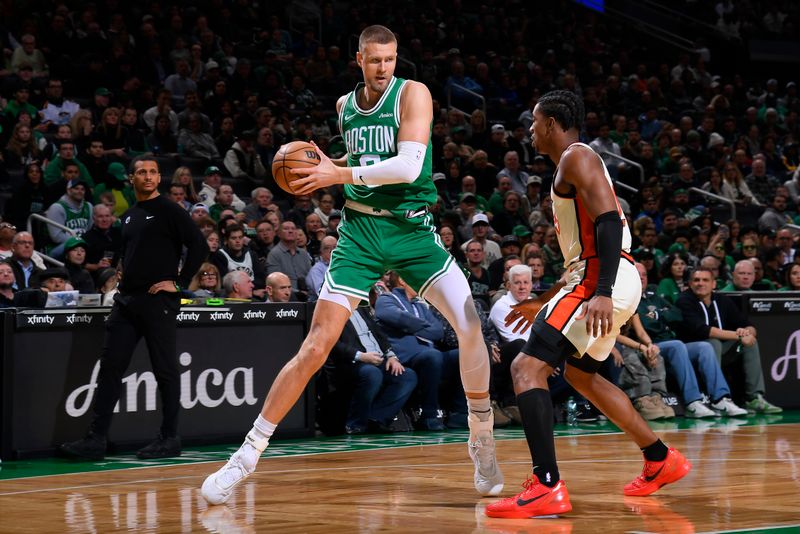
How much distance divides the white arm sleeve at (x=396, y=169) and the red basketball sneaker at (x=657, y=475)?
6.52 feet

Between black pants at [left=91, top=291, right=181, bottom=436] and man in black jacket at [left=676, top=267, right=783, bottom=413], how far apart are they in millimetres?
5830

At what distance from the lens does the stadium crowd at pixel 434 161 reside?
448 inches

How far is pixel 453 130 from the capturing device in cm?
1914

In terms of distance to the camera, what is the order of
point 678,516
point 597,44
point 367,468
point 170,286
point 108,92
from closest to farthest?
1. point 678,516
2. point 367,468
3. point 170,286
4. point 108,92
5. point 597,44

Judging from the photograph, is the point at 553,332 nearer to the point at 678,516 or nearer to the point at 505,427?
the point at 678,516

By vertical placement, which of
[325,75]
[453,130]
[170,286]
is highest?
[325,75]

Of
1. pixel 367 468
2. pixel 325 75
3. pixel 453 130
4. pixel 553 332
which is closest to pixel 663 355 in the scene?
pixel 367 468

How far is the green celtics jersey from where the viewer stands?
20.8ft

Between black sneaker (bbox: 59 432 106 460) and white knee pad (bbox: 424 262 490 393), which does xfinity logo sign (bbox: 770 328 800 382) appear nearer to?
white knee pad (bbox: 424 262 490 393)

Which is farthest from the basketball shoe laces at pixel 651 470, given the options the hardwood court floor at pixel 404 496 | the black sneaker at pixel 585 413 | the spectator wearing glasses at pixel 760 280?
the spectator wearing glasses at pixel 760 280

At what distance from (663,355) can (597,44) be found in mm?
15172

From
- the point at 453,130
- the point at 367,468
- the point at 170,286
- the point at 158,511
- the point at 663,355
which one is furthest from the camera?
the point at 453,130

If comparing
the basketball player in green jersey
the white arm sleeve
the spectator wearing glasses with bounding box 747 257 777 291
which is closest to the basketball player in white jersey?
the basketball player in green jersey

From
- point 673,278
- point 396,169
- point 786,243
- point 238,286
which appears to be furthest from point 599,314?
point 786,243
